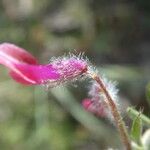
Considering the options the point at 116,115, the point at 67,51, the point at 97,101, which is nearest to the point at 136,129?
the point at 116,115

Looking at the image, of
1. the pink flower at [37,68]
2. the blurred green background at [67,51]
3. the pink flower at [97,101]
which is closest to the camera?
the pink flower at [37,68]

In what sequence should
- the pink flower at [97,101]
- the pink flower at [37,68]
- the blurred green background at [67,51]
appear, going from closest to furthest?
the pink flower at [37,68]
the pink flower at [97,101]
the blurred green background at [67,51]

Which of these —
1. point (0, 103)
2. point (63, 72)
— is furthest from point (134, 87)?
point (63, 72)

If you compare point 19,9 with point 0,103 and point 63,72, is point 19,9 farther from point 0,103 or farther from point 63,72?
point 63,72

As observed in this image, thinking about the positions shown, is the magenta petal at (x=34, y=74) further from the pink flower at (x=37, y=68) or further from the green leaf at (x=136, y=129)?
the green leaf at (x=136, y=129)

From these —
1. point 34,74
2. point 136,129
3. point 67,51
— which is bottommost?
point 136,129

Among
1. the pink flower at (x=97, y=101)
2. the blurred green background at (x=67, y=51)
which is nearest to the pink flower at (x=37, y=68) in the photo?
the pink flower at (x=97, y=101)

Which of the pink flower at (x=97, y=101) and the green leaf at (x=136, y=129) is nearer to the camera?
the green leaf at (x=136, y=129)

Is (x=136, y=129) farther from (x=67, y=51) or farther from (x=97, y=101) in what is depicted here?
(x=67, y=51)
